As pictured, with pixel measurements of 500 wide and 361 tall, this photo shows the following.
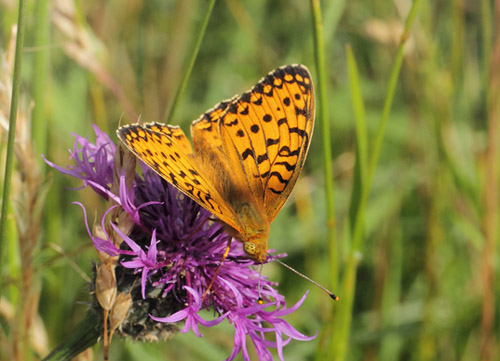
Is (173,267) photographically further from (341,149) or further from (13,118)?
(341,149)

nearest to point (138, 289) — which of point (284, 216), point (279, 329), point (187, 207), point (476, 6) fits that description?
point (187, 207)

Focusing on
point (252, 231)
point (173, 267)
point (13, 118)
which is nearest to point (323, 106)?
point (252, 231)

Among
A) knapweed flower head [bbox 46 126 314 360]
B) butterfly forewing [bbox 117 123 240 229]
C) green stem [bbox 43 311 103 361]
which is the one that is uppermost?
butterfly forewing [bbox 117 123 240 229]

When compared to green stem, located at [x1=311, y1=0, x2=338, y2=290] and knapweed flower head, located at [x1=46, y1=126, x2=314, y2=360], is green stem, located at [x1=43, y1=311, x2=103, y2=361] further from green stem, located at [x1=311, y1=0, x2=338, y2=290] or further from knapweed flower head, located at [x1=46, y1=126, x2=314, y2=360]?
green stem, located at [x1=311, y1=0, x2=338, y2=290]

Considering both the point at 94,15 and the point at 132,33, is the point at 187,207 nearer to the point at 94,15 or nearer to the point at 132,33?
the point at 94,15

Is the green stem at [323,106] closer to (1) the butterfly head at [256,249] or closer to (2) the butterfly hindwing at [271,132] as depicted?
(2) the butterfly hindwing at [271,132]

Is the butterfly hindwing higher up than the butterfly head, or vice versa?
the butterfly hindwing

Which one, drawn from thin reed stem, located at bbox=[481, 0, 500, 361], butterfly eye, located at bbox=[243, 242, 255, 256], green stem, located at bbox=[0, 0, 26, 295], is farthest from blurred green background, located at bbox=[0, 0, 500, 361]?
green stem, located at bbox=[0, 0, 26, 295]
